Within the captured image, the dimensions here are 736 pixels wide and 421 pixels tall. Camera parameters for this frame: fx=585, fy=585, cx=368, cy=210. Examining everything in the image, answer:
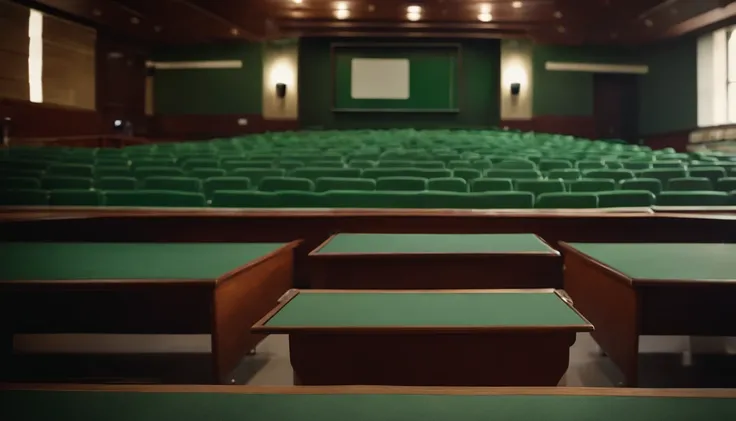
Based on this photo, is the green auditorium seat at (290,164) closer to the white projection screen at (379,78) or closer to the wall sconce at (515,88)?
the white projection screen at (379,78)

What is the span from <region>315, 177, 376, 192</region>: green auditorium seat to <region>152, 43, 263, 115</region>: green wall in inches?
390

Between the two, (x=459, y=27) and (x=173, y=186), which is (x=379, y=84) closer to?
(x=459, y=27)

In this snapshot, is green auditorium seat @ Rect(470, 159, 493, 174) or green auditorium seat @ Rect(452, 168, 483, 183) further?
green auditorium seat @ Rect(470, 159, 493, 174)

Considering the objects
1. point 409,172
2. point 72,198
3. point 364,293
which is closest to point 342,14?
point 409,172

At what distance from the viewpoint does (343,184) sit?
3.84m

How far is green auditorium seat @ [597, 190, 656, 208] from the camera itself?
10.9 ft

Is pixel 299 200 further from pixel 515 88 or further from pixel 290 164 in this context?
pixel 515 88

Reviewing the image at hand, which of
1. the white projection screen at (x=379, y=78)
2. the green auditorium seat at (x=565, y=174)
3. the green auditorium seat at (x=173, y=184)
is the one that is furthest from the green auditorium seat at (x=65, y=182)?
the white projection screen at (x=379, y=78)

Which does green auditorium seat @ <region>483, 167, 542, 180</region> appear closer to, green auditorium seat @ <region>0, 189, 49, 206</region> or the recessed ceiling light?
green auditorium seat @ <region>0, 189, 49, 206</region>

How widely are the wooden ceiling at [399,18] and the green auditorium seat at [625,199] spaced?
7.40m

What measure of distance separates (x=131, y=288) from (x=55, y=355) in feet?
3.00

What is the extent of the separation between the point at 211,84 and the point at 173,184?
985 cm

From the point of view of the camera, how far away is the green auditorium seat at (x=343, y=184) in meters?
3.82

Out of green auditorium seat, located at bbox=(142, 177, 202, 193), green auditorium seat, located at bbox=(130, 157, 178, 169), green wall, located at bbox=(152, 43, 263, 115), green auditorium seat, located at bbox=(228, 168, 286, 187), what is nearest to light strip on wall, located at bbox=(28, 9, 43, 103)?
green wall, located at bbox=(152, 43, 263, 115)
